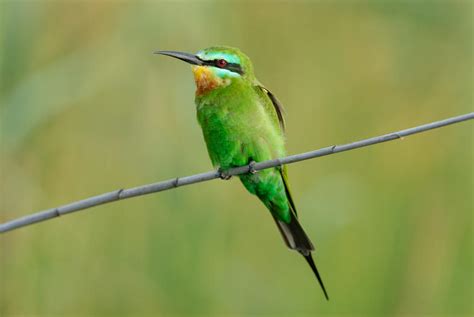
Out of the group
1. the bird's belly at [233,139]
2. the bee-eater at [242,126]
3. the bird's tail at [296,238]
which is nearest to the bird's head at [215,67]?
the bee-eater at [242,126]

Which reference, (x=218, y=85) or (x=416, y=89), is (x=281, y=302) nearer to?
(x=218, y=85)

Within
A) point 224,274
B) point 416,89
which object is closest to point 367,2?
point 416,89

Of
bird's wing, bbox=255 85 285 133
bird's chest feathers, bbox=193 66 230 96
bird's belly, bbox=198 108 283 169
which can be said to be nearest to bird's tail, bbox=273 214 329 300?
bird's belly, bbox=198 108 283 169

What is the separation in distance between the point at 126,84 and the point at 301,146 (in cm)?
92

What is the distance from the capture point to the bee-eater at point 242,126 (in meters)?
2.50

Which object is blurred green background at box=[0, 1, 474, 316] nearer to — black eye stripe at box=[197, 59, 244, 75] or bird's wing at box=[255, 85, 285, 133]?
black eye stripe at box=[197, 59, 244, 75]

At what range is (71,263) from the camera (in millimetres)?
2623

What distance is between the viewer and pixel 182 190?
2604 mm

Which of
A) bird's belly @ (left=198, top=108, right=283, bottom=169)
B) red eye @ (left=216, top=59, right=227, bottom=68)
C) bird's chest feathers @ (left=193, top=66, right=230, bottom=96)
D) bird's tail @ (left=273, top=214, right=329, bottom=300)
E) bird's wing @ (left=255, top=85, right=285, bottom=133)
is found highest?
red eye @ (left=216, top=59, right=227, bottom=68)

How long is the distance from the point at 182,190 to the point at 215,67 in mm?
420

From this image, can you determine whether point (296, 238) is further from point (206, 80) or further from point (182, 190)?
point (206, 80)

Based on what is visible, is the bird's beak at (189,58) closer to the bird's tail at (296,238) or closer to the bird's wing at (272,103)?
the bird's wing at (272,103)

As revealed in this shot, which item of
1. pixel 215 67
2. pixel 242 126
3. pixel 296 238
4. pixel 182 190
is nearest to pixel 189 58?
pixel 215 67

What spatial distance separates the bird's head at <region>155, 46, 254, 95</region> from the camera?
8.39ft
